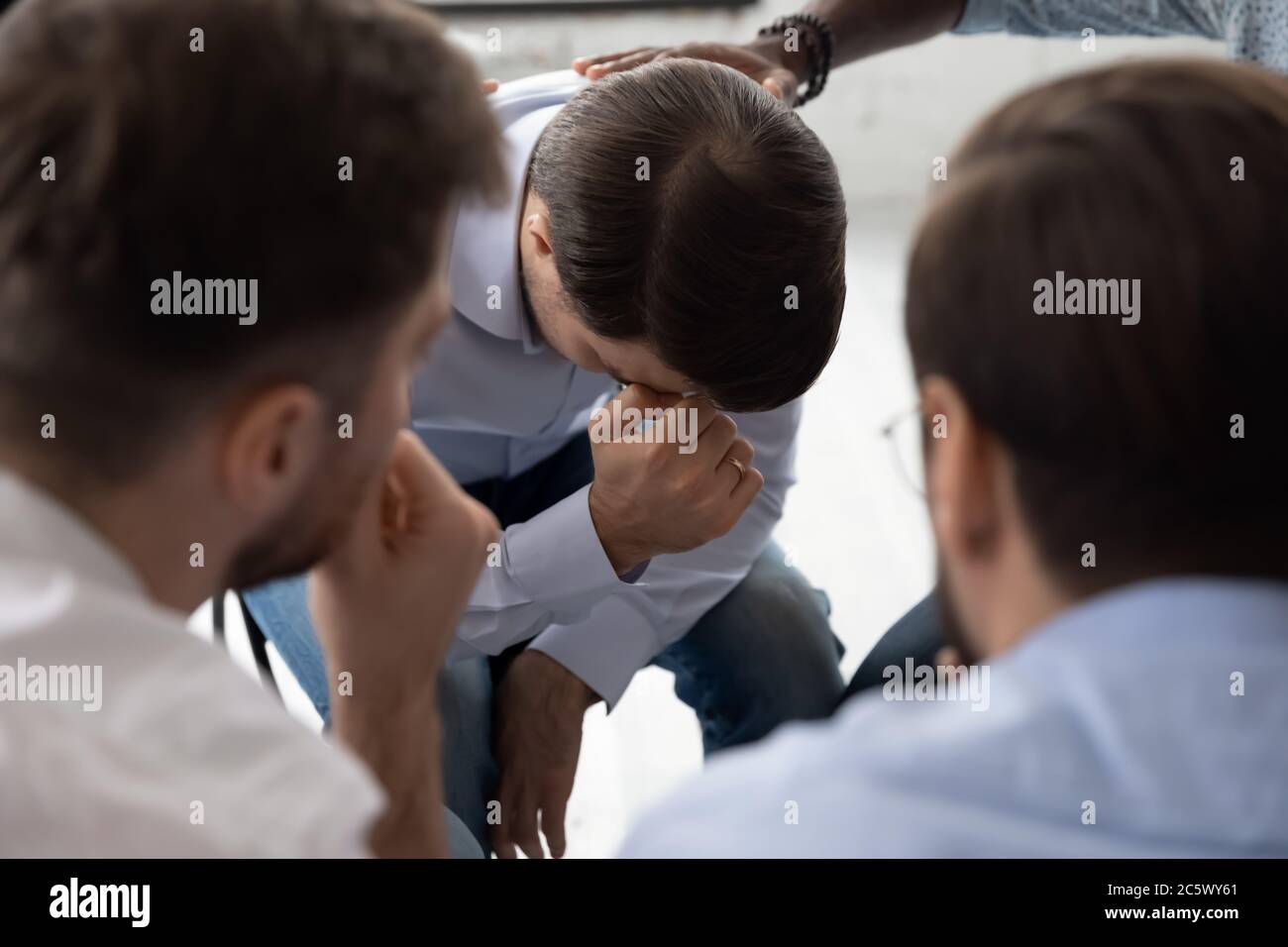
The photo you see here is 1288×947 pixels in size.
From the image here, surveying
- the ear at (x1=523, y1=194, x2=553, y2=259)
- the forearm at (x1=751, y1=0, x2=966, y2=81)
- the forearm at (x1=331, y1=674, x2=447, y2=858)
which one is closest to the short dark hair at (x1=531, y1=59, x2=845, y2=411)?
the ear at (x1=523, y1=194, x2=553, y2=259)

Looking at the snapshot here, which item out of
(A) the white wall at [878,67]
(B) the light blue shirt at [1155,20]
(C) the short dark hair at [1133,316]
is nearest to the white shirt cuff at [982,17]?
(B) the light blue shirt at [1155,20]

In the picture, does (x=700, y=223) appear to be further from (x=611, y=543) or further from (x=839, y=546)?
(x=839, y=546)

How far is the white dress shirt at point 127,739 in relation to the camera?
530 millimetres

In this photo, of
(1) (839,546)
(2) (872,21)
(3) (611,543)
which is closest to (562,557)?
(3) (611,543)

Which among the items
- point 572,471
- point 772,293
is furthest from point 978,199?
point 572,471

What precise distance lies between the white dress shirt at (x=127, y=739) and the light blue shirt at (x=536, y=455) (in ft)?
1.92

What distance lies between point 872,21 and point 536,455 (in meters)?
→ 0.69

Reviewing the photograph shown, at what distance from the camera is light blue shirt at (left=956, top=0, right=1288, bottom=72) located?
1.34 metres

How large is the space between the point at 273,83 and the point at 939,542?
0.38 metres

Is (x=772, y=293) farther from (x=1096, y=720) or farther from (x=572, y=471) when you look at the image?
(x=1096, y=720)

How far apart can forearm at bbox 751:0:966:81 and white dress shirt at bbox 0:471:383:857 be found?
1183mm

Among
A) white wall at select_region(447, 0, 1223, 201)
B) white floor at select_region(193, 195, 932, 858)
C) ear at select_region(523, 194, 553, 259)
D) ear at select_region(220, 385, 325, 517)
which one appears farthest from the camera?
white wall at select_region(447, 0, 1223, 201)

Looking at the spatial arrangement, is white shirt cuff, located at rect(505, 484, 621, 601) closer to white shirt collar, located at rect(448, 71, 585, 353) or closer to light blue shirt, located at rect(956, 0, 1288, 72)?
white shirt collar, located at rect(448, 71, 585, 353)

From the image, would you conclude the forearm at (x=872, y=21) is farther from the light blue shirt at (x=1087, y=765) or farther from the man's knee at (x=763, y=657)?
the light blue shirt at (x=1087, y=765)
